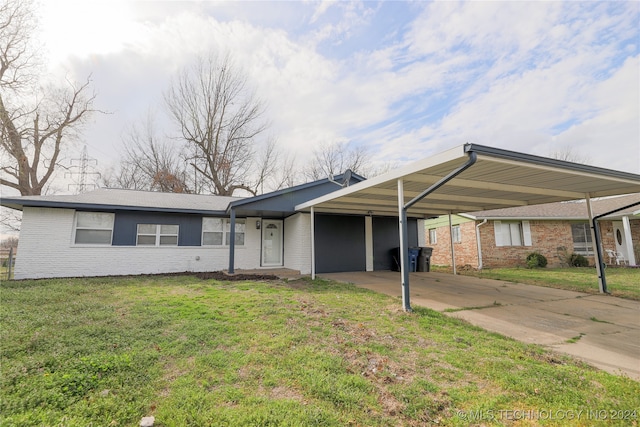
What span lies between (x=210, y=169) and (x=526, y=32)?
64.9ft

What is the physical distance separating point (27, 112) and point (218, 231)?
13523mm

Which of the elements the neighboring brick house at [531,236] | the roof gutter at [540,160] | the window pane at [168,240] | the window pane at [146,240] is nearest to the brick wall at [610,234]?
the neighboring brick house at [531,236]

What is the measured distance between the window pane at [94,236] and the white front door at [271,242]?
5574mm

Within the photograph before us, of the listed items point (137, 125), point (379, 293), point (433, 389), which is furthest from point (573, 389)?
point (137, 125)

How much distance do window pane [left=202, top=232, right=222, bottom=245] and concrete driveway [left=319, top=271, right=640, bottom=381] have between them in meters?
6.31

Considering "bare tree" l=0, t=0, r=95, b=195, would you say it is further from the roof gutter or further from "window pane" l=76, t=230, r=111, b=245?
the roof gutter

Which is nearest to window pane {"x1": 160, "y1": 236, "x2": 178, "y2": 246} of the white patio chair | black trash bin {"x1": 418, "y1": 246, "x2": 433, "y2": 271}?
black trash bin {"x1": 418, "y1": 246, "x2": 433, "y2": 271}

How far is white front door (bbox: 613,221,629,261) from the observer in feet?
51.0

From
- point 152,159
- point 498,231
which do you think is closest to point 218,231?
point 498,231

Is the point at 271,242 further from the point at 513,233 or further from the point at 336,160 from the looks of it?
the point at 336,160

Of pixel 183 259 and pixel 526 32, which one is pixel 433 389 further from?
pixel 183 259

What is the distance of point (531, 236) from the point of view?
1512 centimetres

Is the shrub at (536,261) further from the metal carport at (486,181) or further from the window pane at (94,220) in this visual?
the window pane at (94,220)

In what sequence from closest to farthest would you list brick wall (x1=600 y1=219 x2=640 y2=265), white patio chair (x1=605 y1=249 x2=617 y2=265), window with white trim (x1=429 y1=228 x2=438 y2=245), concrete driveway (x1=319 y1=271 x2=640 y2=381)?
1. concrete driveway (x1=319 y1=271 x2=640 y2=381)
2. white patio chair (x1=605 y1=249 x2=617 y2=265)
3. brick wall (x1=600 y1=219 x2=640 y2=265)
4. window with white trim (x1=429 y1=228 x2=438 y2=245)
